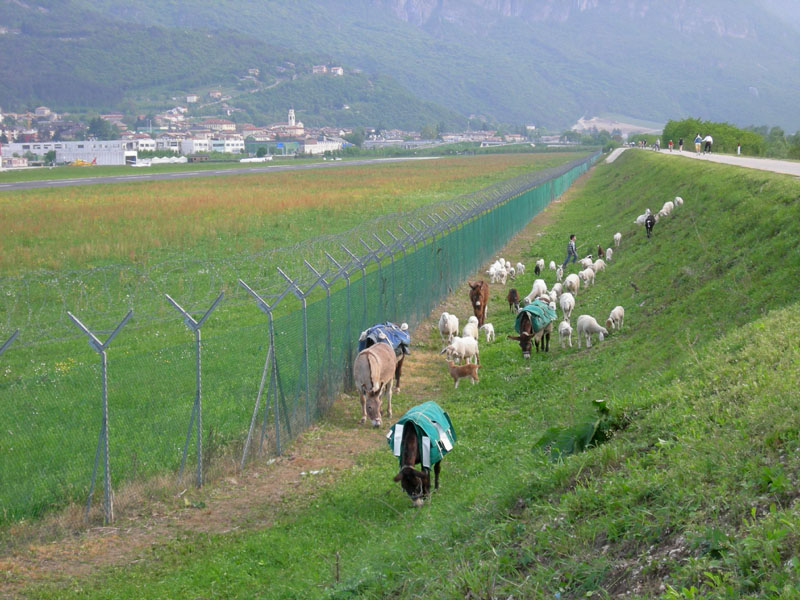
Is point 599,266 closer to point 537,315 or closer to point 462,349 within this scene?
point 537,315

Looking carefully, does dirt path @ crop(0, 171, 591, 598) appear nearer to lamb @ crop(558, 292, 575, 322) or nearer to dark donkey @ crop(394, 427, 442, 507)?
dark donkey @ crop(394, 427, 442, 507)

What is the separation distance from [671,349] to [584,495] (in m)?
6.41

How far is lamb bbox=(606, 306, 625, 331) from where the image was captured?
16.8 meters

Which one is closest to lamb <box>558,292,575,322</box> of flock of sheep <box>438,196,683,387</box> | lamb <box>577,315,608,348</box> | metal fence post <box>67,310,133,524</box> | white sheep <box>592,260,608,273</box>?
flock of sheep <box>438,196,683,387</box>

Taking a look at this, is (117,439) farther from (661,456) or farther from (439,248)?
(439,248)

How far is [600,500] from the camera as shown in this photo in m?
6.71

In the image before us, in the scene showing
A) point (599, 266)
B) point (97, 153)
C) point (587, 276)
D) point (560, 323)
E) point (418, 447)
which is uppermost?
point (97, 153)

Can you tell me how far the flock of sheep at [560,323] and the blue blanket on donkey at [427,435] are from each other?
16.7 feet

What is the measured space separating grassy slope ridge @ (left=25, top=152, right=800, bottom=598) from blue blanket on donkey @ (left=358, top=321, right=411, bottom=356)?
1116 millimetres

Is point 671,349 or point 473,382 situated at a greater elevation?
point 671,349

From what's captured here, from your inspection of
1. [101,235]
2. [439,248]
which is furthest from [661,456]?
[101,235]

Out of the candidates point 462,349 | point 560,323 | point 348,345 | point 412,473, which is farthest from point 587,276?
point 412,473

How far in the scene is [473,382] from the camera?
49.7ft

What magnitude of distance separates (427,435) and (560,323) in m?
9.12
